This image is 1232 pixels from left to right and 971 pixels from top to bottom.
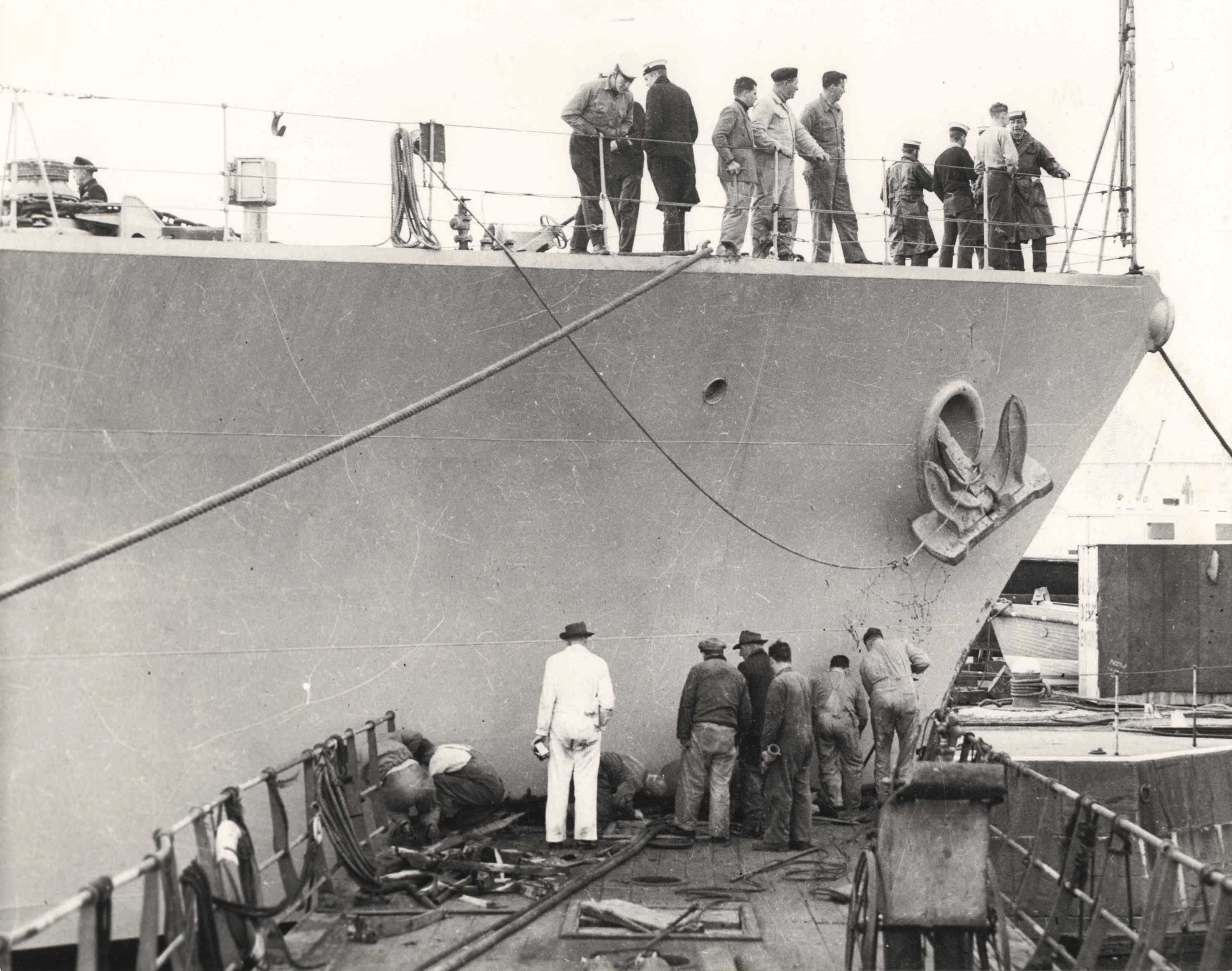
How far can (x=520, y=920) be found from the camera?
609 cm

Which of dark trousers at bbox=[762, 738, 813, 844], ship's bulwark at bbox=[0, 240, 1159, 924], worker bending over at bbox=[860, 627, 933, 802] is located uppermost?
ship's bulwark at bbox=[0, 240, 1159, 924]

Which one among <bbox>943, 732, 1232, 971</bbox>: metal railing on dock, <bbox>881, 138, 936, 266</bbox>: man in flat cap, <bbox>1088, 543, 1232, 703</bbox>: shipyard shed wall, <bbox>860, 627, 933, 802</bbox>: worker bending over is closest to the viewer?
<bbox>943, 732, 1232, 971</bbox>: metal railing on dock

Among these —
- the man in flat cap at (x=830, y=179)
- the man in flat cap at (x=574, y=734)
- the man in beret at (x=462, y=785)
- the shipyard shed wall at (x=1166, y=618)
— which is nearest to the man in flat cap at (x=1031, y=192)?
the man in flat cap at (x=830, y=179)

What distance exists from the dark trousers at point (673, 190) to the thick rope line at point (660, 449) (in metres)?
0.58

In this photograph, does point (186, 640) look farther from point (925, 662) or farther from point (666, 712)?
point (925, 662)

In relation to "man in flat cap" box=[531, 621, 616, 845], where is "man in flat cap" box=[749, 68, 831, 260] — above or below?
above

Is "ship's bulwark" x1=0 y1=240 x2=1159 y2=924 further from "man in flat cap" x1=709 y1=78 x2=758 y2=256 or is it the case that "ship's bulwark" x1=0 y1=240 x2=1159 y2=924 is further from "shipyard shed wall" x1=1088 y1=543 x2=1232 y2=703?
"shipyard shed wall" x1=1088 y1=543 x2=1232 y2=703

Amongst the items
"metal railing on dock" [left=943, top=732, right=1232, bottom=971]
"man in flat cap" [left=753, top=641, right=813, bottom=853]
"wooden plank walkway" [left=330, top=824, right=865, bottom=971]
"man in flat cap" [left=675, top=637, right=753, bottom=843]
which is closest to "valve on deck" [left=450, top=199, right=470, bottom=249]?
"man in flat cap" [left=675, top=637, right=753, bottom=843]

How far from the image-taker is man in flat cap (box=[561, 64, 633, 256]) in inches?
320

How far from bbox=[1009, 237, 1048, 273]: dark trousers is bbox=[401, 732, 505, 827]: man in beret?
201 inches

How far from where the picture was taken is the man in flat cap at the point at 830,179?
8.91 metres

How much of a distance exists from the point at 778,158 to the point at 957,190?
5.13 ft

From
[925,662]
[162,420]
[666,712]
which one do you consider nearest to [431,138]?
[162,420]

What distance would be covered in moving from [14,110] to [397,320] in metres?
2.49
